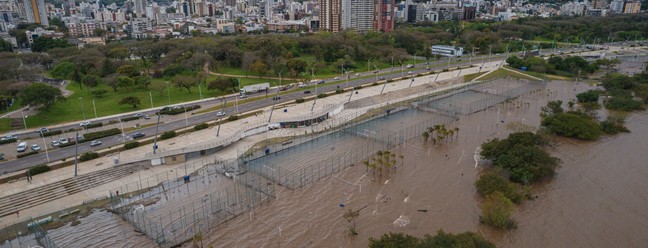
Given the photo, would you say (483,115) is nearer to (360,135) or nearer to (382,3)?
(360,135)

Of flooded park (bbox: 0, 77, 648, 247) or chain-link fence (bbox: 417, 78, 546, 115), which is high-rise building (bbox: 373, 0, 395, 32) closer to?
chain-link fence (bbox: 417, 78, 546, 115)

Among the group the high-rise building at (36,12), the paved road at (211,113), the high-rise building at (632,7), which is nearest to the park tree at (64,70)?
the paved road at (211,113)

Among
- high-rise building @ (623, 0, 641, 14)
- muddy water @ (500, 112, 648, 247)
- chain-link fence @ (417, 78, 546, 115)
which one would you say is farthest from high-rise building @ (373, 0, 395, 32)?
high-rise building @ (623, 0, 641, 14)

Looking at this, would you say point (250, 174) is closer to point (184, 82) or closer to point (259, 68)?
point (184, 82)

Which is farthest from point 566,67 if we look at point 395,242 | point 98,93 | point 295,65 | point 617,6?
point 617,6

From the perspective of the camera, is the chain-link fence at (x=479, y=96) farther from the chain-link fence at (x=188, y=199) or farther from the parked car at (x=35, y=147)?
the parked car at (x=35, y=147)

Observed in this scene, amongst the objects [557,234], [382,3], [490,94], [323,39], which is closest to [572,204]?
[557,234]
